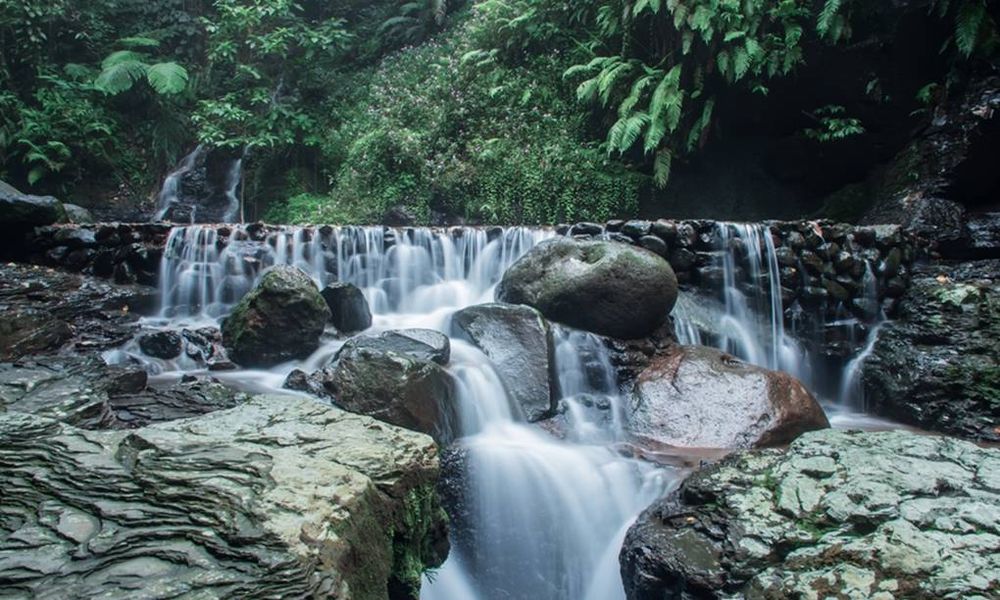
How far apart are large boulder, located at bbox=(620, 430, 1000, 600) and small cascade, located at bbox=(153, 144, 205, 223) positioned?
13.5 m

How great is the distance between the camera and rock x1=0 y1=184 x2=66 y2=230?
25.5 feet

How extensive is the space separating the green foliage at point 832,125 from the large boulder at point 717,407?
6.25 meters

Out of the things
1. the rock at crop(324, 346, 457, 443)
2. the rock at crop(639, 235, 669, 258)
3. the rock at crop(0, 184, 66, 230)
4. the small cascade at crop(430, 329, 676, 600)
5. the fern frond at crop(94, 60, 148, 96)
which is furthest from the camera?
the fern frond at crop(94, 60, 148, 96)

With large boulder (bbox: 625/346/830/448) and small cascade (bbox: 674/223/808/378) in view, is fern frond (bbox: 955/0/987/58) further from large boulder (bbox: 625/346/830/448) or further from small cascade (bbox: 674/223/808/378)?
large boulder (bbox: 625/346/830/448)

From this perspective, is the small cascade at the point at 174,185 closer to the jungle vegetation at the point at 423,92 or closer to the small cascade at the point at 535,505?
the jungle vegetation at the point at 423,92

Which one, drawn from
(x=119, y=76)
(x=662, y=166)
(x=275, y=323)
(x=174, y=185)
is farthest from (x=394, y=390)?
(x=119, y=76)

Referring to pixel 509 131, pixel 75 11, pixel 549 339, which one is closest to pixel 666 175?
pixel 509 131

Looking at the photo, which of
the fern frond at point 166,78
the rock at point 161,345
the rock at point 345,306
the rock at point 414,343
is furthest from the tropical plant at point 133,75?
the rock at point 414,343

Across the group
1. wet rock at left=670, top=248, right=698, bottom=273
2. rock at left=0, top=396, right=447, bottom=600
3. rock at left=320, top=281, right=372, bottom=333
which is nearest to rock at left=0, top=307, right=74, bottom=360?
rock at left=320, top=281, right=372, bottom=333

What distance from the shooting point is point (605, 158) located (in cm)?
1166

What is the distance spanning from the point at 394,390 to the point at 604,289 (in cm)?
284

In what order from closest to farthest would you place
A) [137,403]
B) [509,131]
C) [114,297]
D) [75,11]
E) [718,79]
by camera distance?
[137,403] → [114,297] → [718,79] → [509,131] → [75,11]

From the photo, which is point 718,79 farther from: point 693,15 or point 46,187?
point 46,187

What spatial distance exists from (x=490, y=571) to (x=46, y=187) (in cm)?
1364
